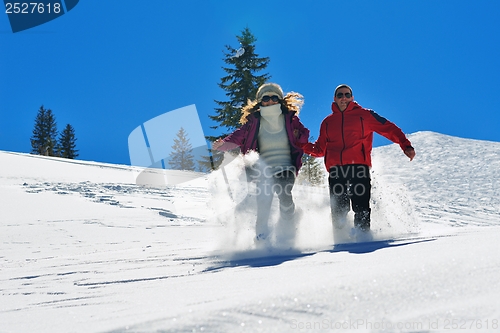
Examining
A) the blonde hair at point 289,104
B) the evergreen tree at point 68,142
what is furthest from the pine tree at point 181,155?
the blonde hair at point 289,104

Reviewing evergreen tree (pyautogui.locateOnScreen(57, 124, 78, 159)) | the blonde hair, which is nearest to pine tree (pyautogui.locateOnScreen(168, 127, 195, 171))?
evergreen tree (pyautogui.locateOnScreen(57, 124, 78, 159))

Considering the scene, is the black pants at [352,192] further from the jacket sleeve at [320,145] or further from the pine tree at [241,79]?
the pine tree at [241,79]

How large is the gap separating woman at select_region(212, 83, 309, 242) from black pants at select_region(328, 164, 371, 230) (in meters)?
0.50

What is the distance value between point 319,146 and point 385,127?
2.68 ft

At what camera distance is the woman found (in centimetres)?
488

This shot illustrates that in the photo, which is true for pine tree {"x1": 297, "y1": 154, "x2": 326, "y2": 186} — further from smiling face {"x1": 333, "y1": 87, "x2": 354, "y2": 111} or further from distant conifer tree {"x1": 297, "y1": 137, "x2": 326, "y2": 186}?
smiling face {"x1": 333, "y1": 87, "x2": 354, "y2": 111}

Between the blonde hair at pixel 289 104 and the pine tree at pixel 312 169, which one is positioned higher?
the pine tree at pixel 312 169

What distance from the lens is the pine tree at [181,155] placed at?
47.8 m

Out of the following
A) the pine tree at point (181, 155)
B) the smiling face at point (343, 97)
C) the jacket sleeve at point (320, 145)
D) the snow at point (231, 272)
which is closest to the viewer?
the snow at point (231, 272)

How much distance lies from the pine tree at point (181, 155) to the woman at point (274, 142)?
138ft

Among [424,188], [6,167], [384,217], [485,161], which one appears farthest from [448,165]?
[6,167]

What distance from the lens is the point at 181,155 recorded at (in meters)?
49.0

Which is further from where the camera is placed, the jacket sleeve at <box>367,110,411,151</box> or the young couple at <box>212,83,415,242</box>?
the jacket sleeve at <box>367,110,411,151</box>

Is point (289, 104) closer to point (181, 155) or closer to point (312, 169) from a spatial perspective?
point (312, 169)
